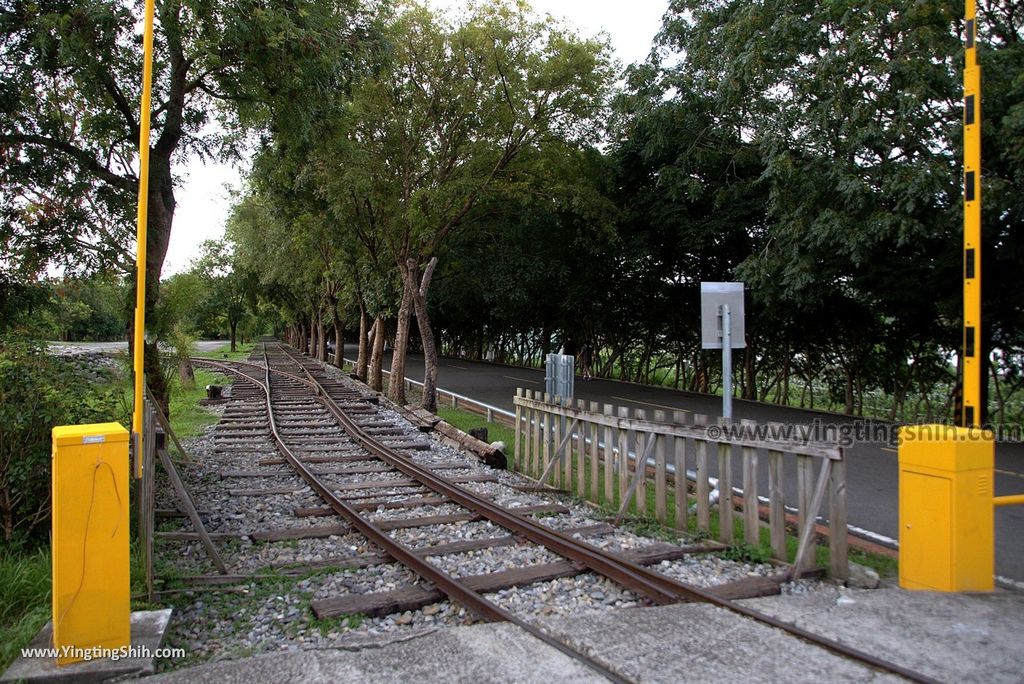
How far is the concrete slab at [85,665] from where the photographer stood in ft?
10.9

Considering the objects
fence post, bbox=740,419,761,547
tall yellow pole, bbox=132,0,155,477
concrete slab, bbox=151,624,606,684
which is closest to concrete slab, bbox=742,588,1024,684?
fence post, bbox=740,419,761,547

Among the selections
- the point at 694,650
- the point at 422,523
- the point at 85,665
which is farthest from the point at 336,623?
the point at 422,523

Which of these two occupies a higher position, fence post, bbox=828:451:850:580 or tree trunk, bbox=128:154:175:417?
tree trunk, bbox=128:154:175:417

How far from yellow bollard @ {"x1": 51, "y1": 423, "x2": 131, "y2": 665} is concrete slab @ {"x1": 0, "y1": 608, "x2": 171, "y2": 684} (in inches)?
2.6

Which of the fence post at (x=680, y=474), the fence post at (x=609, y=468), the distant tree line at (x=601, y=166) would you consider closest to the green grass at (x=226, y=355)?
the distant tree line at (x=601, y=166)

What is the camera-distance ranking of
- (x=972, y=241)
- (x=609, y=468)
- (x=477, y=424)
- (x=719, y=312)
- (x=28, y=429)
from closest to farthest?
(x=972, y=241)
(x=28, y=429)
(x=719, y=312)
(x=609, y=468)
(x=477, y=424)

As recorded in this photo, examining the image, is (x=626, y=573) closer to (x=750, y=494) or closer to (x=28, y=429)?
(x=750, y=494)

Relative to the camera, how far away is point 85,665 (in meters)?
3.46

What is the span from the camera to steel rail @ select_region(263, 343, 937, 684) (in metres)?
3.55

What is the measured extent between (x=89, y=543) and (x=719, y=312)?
589 cm

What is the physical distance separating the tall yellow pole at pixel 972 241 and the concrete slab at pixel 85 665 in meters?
5.14

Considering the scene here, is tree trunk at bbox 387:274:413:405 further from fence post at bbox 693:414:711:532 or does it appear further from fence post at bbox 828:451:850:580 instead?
fence post at bbox 828:451:850:580

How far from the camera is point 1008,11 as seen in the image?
38.9ft

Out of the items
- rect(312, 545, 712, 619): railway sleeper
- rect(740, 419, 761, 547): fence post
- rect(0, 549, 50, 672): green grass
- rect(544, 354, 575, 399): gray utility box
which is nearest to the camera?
rect(0, 549, 50, 672): green grass
